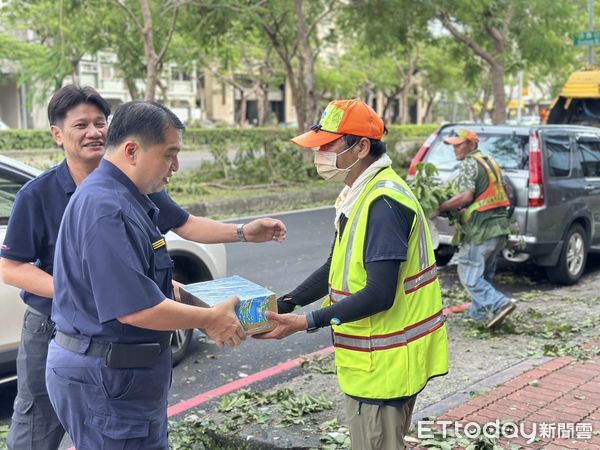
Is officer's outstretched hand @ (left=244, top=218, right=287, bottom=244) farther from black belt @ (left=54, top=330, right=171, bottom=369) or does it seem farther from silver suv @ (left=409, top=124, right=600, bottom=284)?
silver suv @ (left=409, top=124, right=600, bottom=284)

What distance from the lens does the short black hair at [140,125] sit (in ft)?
8.05

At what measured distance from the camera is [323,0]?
752 inches

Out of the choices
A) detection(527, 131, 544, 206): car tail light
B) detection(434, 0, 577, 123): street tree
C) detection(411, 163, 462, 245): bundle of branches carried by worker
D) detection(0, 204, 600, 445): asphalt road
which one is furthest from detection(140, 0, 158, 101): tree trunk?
detection(411, 163, 462, 245): bundle of branches carried by worker

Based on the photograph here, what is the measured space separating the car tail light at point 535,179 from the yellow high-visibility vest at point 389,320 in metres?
5.45

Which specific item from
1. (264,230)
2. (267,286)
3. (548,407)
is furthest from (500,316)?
(264,230)

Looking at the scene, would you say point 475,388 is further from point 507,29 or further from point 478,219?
point 507,29

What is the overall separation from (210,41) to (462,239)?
13000 mm

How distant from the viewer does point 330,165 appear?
286 cm

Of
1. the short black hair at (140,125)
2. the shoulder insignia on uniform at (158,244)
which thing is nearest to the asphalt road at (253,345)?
the shoulder insignia on uniform at (158,244)

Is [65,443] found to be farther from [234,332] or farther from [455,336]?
[455,336]

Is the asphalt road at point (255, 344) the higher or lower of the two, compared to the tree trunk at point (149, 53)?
lower

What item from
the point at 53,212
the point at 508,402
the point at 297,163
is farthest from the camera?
the point at 297,163

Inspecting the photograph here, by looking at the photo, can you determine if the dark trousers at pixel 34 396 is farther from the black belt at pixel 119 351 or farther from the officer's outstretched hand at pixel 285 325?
the officer's outstretched hand at pixel 285 325

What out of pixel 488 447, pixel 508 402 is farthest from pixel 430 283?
pixel 508 402
